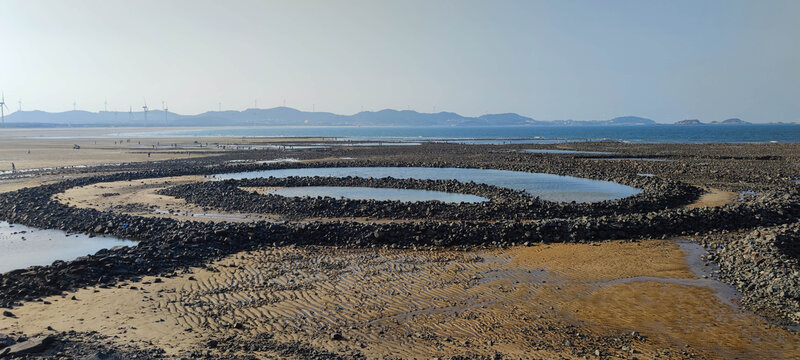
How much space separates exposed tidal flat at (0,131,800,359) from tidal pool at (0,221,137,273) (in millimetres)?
684

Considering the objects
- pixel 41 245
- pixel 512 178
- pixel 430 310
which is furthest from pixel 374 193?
pixel 430 310

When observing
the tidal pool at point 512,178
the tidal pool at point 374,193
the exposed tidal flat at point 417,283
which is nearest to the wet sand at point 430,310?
the exposed tidal flat at point 417,283

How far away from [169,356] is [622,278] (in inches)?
438

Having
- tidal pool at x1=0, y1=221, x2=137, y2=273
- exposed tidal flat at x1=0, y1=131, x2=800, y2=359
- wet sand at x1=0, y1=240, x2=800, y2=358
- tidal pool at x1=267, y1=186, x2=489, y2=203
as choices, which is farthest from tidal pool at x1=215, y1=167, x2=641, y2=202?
tidal pool at x1=0, y1=221, x2=137, y2=273

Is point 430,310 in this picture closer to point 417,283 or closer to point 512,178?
point 417,283

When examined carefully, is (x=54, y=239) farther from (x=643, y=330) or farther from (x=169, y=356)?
(x=643, y=330)

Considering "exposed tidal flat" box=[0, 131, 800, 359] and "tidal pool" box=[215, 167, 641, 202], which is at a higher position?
"tidal pool" box=[215, 167, 641, 202]

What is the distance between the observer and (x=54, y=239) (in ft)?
62.4

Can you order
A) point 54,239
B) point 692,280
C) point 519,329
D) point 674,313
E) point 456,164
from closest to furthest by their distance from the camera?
point 519,329 → point 674,313 → point 692,280 → point 54,239 → point 456,164

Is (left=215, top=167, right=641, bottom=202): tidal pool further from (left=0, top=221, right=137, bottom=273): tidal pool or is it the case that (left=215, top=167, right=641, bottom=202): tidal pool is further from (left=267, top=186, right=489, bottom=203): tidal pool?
(left=0, top=221, right=137, bottom=273): tidal pool

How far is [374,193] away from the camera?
96.9ft

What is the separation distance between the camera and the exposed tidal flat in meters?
9.28

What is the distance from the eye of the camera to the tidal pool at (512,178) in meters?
28.8

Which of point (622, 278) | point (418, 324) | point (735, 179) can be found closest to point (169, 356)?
point (418, 324)
